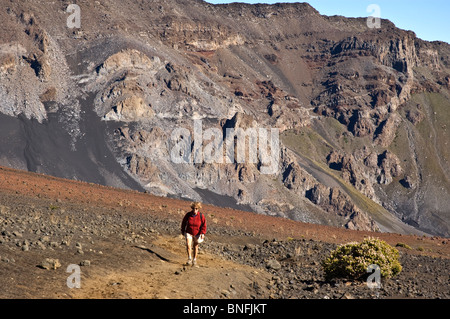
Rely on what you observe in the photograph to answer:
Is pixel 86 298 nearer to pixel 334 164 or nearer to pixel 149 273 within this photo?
pixel 149 273

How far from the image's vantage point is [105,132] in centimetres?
13950

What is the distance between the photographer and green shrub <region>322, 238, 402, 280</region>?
64.4 feet

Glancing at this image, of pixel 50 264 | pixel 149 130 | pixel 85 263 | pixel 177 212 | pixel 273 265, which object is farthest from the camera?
pixel 149 130

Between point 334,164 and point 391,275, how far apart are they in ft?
555

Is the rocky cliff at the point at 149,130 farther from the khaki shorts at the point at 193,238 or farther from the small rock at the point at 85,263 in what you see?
the small rock at the point at 85,263

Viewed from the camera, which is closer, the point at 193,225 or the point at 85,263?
the point at 85,263

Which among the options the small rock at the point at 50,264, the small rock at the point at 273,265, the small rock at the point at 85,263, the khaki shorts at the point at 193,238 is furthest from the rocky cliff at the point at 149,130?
the small rock at the point at 50,264

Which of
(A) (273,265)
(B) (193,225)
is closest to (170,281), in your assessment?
(B) (193,225)

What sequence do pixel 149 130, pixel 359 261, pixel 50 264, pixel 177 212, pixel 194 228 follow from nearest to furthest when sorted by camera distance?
pixel 50 264, pixel 194 228, pixel 359 261, pixel 177 212, pixel 149 130

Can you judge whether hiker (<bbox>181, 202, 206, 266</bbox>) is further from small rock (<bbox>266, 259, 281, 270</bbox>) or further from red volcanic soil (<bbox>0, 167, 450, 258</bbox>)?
red volcanic soil (<bbox>0, 167, 450, 258</bbox>)

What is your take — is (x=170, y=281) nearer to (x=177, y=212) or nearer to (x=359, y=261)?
(x=359, y=261)

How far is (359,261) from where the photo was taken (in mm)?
19672

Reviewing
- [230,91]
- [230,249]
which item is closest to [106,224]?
[230,249]

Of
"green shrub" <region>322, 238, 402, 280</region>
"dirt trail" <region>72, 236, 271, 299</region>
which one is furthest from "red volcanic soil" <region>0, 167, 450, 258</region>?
"dirt trail" <region>72, 236, 271, 299</region>
